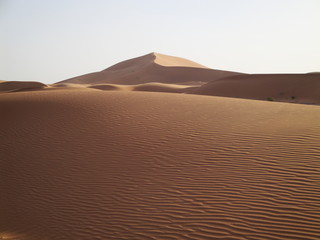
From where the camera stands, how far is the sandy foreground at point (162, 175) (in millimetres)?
4922

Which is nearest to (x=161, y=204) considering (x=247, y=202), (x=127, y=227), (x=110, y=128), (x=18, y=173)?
(x=127, y=227)

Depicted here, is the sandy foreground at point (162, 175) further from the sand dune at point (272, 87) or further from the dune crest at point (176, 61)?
the dune crest at point (176, 61)

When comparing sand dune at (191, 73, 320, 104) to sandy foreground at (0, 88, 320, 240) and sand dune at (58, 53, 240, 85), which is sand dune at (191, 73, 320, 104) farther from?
sand dune at (58, 53, 240, 85)

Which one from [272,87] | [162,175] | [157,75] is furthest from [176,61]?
[162,175]

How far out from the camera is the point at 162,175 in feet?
21.7

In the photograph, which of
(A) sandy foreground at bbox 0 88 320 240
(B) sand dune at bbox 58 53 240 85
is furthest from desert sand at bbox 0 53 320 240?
(B) sand dune at bbox 58 53 240 85

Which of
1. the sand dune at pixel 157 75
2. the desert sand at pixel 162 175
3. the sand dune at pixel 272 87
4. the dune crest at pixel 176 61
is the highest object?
the dune crest at pixel 176 61

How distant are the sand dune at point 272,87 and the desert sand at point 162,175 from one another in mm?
17169

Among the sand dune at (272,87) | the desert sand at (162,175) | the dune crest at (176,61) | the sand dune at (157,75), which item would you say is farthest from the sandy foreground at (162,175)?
the dune crest at (176,61)

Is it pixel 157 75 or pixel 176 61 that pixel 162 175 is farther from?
pixel 176 61

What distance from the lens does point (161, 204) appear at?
18.2 feet

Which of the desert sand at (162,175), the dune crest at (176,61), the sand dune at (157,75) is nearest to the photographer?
the desert sand at (162,175)

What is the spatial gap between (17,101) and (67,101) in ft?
7.45

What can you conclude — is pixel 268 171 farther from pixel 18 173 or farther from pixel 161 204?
pixel 18 173
